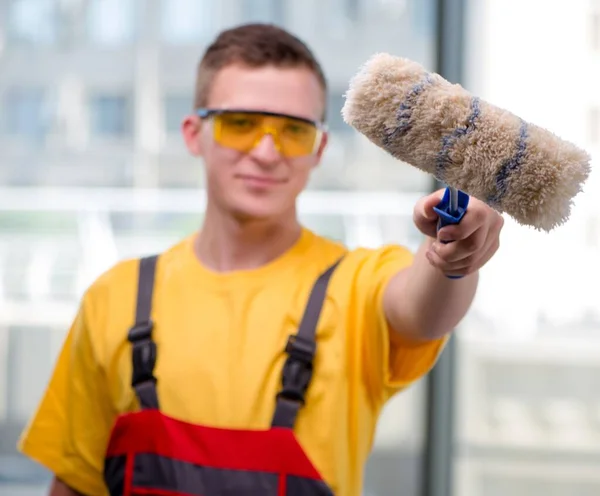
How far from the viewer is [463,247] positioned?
0.85 metres

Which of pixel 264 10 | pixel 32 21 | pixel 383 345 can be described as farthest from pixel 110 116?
pixel 383 345

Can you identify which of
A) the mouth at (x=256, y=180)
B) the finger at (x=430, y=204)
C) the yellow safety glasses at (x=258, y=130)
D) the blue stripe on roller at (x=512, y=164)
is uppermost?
the blue stripe on roller at (x=512, y=164)

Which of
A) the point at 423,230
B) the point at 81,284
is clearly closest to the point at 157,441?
the point at 423,230

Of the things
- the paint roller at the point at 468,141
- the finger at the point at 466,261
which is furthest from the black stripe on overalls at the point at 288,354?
the paint roller at the point at 468,141

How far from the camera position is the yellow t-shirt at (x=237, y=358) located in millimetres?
1188

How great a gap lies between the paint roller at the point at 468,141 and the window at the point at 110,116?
6.95 ft

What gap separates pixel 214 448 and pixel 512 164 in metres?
0.64

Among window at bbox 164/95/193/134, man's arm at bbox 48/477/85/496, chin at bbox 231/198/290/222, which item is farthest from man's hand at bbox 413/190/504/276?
window at bbox 164/95/193/134

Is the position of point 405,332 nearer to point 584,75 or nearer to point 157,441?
point 157,441

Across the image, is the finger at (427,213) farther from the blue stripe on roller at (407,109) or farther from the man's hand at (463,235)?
the blue stripe on roller at (407,109)

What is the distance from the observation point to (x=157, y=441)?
1.22 metres

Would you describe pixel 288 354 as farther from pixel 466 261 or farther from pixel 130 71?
pixel 130 71

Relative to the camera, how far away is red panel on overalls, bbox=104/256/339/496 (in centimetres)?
116

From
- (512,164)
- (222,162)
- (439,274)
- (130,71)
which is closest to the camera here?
(512,164)
